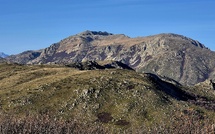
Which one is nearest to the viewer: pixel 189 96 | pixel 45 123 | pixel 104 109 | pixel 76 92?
pixel 45 123

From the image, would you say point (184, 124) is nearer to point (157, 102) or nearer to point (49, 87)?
point (157, 102)

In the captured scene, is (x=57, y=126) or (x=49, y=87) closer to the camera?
(x=57, y=126)

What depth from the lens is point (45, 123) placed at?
73.9 m

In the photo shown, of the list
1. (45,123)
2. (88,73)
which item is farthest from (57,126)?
(88,73)

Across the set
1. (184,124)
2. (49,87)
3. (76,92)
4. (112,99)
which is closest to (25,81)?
(49,87)

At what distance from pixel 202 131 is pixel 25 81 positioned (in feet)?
391

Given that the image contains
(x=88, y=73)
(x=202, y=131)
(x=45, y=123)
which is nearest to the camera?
(x=202, y=131)

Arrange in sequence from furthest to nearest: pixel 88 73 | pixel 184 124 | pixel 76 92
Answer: pixel 88 73
pixel 76 92
pixel 184 124

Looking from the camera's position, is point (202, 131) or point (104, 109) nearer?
point (202, 131)

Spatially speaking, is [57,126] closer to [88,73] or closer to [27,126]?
[27,126]

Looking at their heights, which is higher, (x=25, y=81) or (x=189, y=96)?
(x=25, y=81)

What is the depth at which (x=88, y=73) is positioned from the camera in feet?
545

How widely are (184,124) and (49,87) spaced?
8723 cm

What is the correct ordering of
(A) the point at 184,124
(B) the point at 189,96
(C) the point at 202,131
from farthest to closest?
(B) the point at 189,96
(A) the point at 184,124
(C) the point at 202,131
